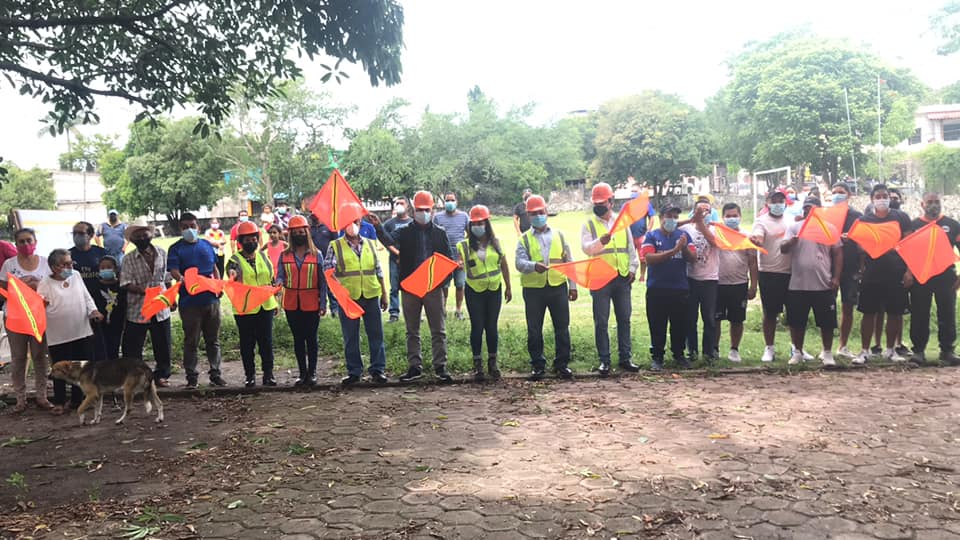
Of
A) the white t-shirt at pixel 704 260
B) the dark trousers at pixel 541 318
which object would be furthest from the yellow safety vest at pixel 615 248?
the white t-shirt at pixel 704 260

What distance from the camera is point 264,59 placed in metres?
8.46

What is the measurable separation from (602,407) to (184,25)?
6.24m

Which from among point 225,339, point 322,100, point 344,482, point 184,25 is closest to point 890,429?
point 344,482

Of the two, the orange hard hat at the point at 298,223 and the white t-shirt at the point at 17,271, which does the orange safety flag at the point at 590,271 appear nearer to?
the orange hard hat at the point at 298,223

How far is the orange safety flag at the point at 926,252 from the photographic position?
8344 millimetres

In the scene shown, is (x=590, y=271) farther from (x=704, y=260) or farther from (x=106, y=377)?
(x=106, y=377)

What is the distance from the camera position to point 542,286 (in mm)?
8086

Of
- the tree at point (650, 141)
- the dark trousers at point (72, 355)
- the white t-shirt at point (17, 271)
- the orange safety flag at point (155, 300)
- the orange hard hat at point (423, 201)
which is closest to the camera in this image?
the white t-shirt at point (17, 271)

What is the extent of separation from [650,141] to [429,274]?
152 feet

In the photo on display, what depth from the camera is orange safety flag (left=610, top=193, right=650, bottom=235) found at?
825 centimetres

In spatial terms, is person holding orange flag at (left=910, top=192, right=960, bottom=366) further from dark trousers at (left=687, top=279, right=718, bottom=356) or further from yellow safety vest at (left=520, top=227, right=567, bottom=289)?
yellow safety vest at (left=520, top=227, right=567, bottom=289)

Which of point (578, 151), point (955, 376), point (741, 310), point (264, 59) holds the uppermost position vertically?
point (578, 151)

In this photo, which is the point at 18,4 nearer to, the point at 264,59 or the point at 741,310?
the point at 264,59

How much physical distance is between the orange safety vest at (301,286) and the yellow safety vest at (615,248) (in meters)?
3.28
